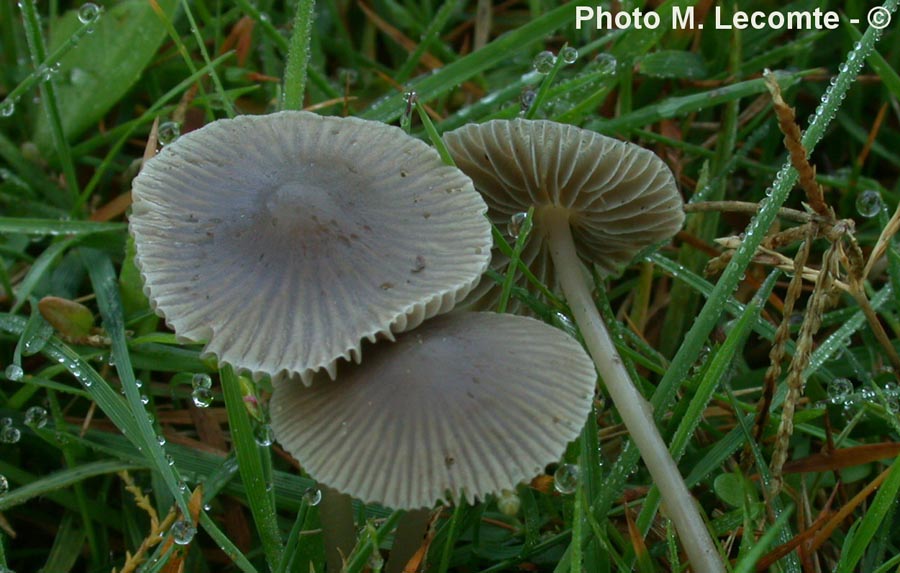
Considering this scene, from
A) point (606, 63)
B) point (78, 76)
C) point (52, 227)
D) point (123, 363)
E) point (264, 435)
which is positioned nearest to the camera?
point (264, 435)

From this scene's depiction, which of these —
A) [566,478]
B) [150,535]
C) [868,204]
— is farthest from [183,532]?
[868,204]

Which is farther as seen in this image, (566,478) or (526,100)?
(526,100)

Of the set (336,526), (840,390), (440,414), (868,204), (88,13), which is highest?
(88,13)

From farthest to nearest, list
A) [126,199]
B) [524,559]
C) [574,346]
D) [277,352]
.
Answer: [126,199]
[524,559]
[574,346]
[277,352]

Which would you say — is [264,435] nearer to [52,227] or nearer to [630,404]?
[630,404]

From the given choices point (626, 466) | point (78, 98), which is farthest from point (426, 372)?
point (78, 98)

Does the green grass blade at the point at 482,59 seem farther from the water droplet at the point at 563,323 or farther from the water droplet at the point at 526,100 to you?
the water droplet at the point at 563,323

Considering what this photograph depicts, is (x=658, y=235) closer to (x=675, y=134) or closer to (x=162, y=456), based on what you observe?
(x=675, y=134)
